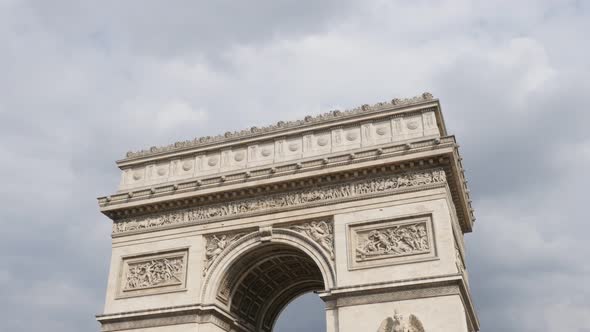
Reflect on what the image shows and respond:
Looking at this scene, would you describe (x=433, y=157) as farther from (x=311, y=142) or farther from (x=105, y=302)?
(x=105, y=302)

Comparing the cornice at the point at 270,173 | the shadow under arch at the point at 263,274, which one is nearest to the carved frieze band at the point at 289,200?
the cornice at the point at 270,173

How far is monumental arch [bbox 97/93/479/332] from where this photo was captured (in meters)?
19.8

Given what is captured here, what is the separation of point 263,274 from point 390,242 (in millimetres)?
5783

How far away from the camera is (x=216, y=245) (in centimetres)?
2262

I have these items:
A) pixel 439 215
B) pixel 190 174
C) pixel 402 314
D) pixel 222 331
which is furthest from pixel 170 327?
pixel 439 215

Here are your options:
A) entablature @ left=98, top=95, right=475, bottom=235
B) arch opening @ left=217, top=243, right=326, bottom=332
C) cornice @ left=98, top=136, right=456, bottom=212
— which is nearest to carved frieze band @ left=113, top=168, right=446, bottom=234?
entablature @ left=98, top=95, right=475, bottom=235

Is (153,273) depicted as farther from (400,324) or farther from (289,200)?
(400,324)

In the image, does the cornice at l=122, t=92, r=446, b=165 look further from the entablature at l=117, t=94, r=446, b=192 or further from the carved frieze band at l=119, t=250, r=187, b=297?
the carved frieze band at l=119, t=250, r=187, b=297

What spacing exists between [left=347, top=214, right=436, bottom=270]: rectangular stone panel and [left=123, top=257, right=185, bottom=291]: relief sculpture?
6.14 metres

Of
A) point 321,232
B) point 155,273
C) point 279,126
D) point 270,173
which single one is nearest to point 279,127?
point 279,126

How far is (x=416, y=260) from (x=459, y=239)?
4098 mm

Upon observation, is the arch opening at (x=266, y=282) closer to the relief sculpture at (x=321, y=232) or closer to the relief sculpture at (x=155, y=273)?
the relief sculpture at (x=321, y=232)

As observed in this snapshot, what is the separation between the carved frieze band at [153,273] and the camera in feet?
73.7

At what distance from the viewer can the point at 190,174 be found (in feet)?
80.1
